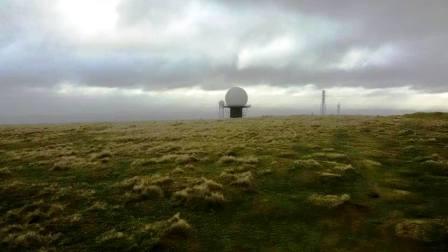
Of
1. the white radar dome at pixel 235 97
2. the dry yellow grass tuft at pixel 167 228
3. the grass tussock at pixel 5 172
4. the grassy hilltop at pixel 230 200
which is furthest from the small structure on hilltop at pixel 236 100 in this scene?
the dry yellow grass tuft at pixel 167 228

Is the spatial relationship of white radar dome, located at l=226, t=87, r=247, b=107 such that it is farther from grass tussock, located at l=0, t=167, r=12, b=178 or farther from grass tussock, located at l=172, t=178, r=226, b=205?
grass tussock, located at l=172, t=178, r=226, b=205

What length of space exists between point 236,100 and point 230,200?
8464 centimetres

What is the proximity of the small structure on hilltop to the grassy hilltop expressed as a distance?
232 ft

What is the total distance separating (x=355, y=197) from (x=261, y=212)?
485 cm

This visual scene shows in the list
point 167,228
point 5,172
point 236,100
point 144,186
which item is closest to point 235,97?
point 236,100

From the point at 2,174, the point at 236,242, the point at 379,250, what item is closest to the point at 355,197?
the point at 379,250

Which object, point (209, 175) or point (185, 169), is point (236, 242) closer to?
point (209, 175)

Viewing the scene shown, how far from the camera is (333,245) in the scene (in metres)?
14.2

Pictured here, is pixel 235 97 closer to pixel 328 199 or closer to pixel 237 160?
pixel 237 160

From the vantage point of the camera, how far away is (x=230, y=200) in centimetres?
1916

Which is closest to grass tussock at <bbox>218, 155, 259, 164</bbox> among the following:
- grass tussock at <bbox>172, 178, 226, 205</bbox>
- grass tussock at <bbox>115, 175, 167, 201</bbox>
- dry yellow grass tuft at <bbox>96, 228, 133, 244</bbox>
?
grass tussock at <bbox>115, 175, 167, 201</bbox>

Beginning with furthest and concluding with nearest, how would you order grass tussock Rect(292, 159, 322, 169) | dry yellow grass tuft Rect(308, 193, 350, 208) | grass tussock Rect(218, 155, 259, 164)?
grass tussock Rect(218, 155, 259, 164) → grass tussock Rect(292, 159, 322, 169) → dry yellow grass tuft Rect(308, 193, 350, 208)

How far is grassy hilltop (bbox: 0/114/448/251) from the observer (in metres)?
14.8

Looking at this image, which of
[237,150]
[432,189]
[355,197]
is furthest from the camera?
[237,150]
